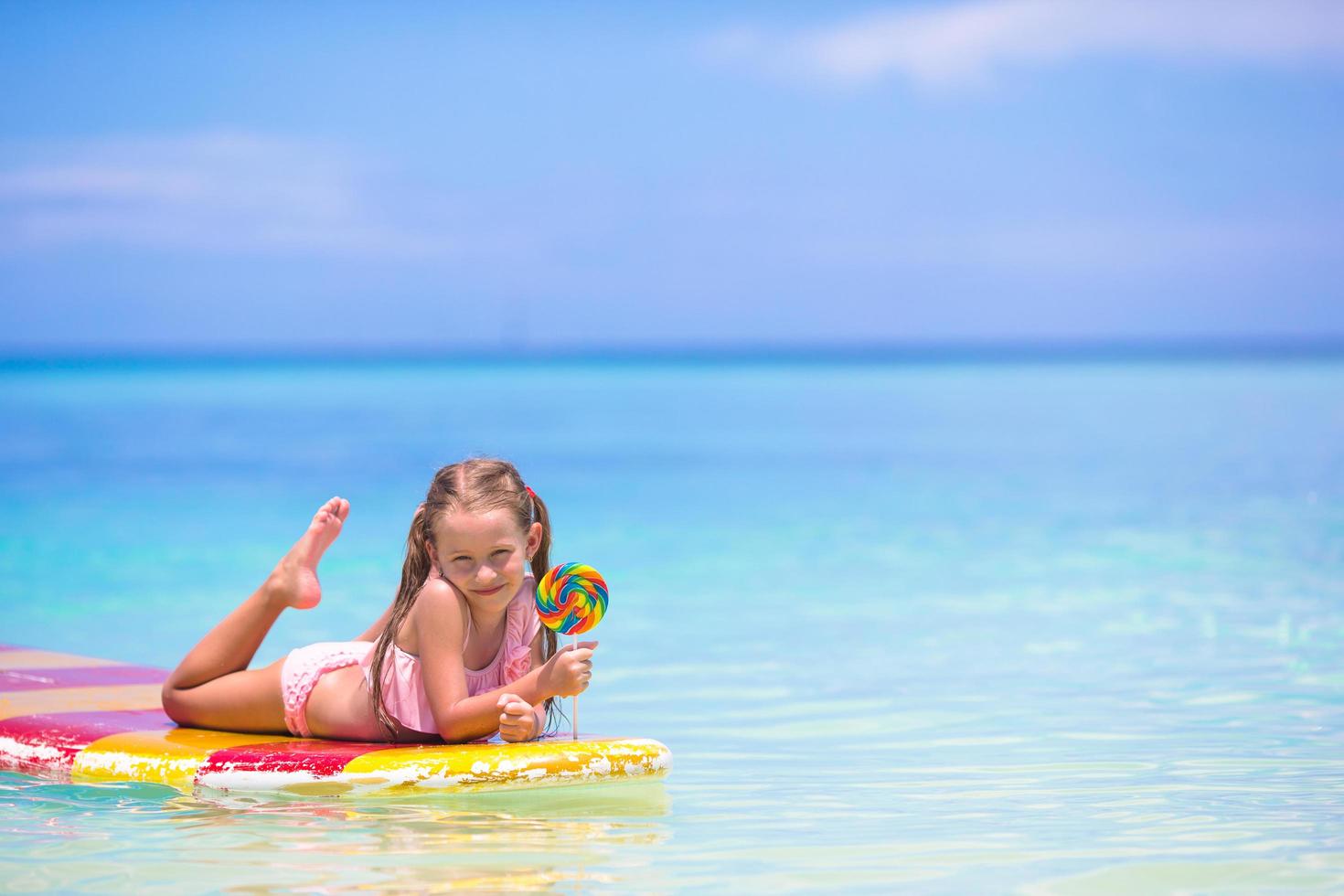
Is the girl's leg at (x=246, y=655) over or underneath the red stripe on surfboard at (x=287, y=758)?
over

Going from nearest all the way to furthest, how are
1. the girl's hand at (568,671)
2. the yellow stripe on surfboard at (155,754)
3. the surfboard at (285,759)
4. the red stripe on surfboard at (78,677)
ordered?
the girl's hand at (568,671)
the surfboard at (285,759)
the yellow stripe on surfboard at (155,754)
the red stripe on surfboard at (78,677)

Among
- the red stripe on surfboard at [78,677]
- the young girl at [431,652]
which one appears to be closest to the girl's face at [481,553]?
the young girl at [431,652]

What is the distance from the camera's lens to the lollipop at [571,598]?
4.43 metres

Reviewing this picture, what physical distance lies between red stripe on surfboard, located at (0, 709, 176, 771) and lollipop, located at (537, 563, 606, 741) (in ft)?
4.48

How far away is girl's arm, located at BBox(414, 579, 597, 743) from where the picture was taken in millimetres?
4324

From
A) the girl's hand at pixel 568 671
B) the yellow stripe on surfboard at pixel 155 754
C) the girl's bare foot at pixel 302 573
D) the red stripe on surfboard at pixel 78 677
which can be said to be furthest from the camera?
the red stripe on surfboard at pixel 78 677

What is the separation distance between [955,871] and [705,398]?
47.3 m

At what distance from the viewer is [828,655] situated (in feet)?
26.2

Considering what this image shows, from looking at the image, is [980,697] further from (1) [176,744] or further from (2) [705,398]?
(2) [705,398]

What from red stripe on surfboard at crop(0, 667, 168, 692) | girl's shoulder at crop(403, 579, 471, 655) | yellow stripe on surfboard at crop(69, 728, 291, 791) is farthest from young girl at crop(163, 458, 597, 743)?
red stripe on surfboard at crop(0, 667, 168, 692)

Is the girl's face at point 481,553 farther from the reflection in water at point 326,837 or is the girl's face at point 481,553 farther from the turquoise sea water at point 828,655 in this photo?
the reflection in water at point 326,837

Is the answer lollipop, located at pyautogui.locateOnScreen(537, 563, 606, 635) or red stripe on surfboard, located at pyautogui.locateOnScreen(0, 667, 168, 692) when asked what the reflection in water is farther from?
red stripe on surfboard, located at pyautogui.locateOnScreen(0, 667, 168, 692)

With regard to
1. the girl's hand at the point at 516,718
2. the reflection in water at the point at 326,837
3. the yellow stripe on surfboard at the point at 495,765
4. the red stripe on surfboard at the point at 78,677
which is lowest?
the reflection in water at the point at 326,837

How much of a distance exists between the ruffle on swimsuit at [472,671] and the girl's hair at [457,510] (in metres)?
0.03
